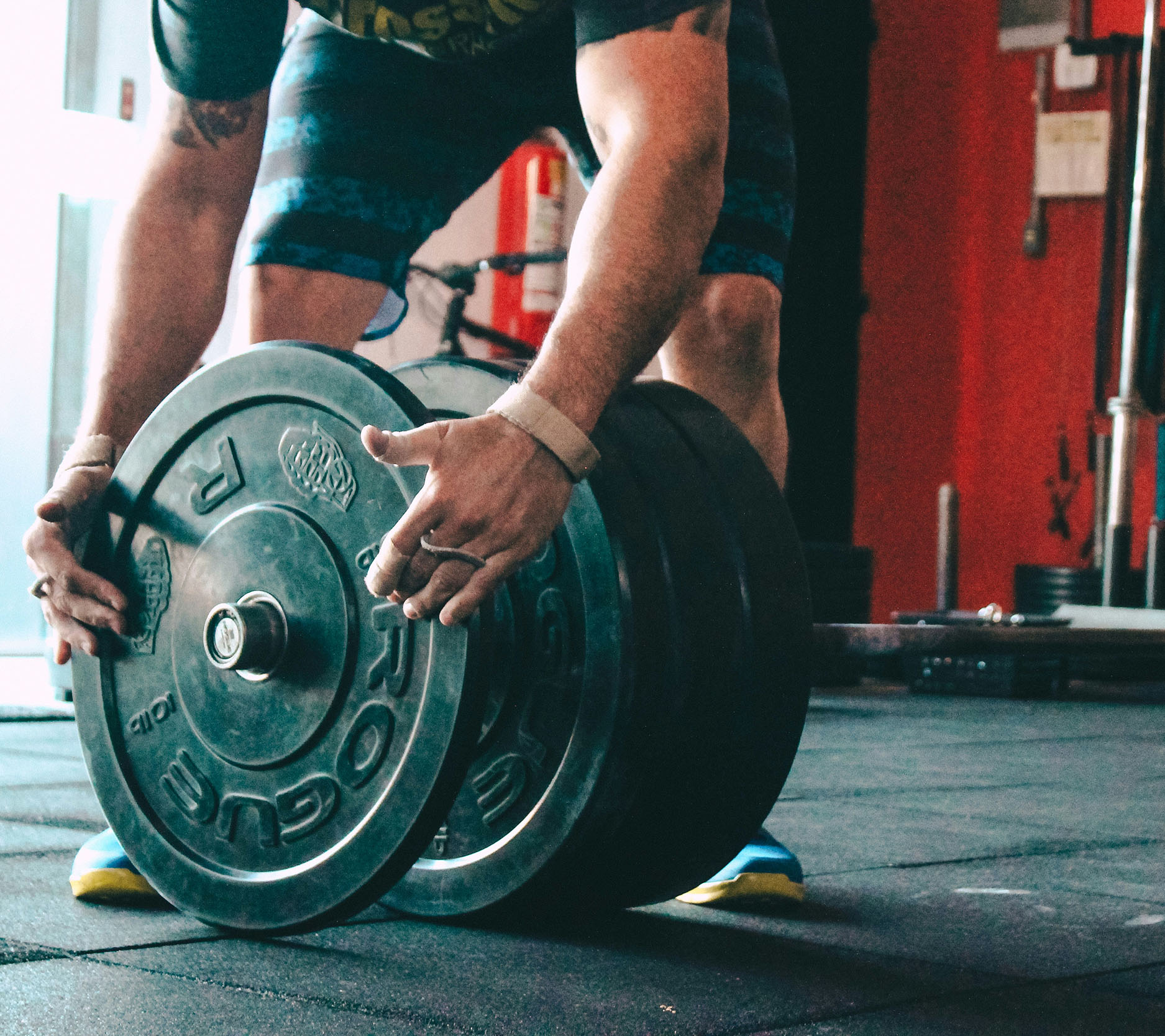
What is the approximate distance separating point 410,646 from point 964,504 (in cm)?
483

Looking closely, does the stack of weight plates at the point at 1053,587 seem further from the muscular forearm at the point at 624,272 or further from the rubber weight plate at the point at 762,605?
the muscular forearm at the point at 624,272

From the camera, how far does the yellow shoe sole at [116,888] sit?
3.84 feet

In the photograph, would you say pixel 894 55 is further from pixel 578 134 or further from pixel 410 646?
pixel 410 646

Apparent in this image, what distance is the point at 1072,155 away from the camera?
17.2 ft

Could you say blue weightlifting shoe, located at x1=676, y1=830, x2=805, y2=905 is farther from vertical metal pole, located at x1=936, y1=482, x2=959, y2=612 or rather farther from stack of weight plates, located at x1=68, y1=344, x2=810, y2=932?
vertical metal pole, located at x1=936, y1=482, x2=959, y2=612

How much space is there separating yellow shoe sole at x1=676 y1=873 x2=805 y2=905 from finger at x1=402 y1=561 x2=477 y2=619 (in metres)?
0.42

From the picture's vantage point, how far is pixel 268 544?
1.04 m

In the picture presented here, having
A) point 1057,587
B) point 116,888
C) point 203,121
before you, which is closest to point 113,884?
point 116,888

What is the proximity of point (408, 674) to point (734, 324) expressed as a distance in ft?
1.85

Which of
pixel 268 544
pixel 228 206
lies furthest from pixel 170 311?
pixel 268 544

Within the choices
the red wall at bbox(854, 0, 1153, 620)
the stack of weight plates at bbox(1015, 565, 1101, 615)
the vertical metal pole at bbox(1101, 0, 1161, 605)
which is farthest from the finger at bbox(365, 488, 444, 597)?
the red wall at bbox(854, 0, 1153, 620)

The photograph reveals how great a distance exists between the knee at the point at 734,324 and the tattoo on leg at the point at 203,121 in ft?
1.51

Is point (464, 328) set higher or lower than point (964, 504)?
higher

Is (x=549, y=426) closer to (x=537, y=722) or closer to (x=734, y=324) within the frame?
(x=537, y=722)
